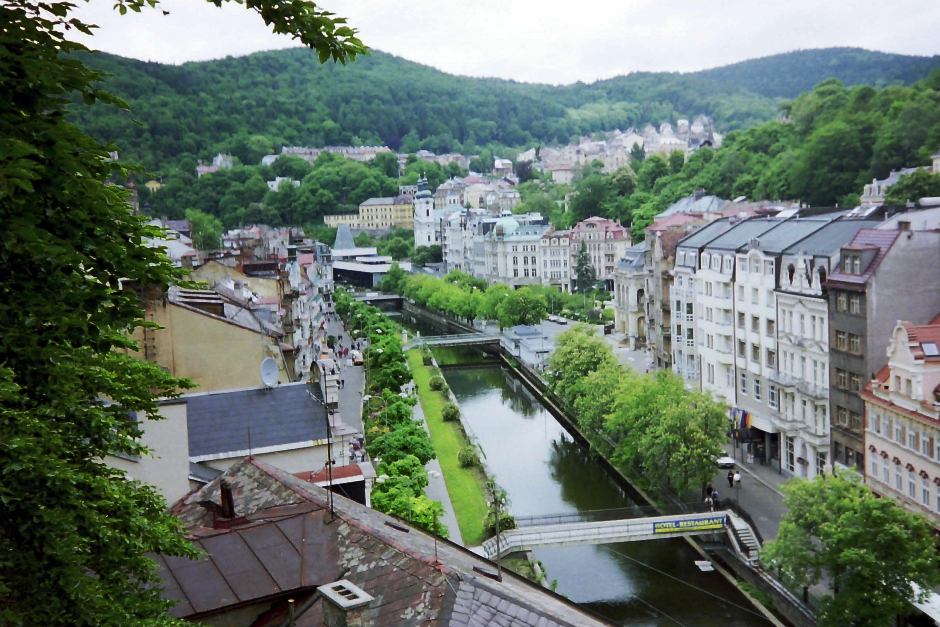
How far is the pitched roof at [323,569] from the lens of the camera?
360 inches

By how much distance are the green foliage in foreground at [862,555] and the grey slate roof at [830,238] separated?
17318 millimetres

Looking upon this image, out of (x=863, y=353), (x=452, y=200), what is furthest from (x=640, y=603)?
(x=452, y=200)

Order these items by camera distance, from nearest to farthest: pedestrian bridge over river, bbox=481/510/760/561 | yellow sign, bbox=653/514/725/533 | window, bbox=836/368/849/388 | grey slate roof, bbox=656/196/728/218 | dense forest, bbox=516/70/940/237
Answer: pedestrian bridge over river, bbox=481/510/760/561, yellow sign, bbox=653/514/725/533, window, bbox=836/368/849/388, dense forest, bbox=516/70/940/237, grey slate roof, bbox=656/196/728/218

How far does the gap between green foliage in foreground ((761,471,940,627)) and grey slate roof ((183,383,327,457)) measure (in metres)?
13.7

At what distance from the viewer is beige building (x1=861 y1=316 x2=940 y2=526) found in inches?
1351

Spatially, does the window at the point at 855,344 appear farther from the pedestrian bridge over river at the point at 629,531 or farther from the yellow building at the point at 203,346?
→ the yellow building at the point at 203,346

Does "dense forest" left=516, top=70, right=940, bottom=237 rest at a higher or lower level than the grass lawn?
higher

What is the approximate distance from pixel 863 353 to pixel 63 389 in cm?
3687

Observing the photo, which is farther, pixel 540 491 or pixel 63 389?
pixel 540 491

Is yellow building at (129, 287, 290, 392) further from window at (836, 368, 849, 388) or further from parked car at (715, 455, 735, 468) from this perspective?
window at (836, 368, 849, 388)

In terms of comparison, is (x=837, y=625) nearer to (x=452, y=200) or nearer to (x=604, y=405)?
(x=604, y=405)

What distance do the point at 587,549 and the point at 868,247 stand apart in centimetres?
1603

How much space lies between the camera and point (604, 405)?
4891 centimetres

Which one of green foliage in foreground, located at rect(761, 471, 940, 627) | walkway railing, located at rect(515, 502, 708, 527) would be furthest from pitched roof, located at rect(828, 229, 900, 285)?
green foliage in foreground, located at rect(761, 471, 940, 627)
